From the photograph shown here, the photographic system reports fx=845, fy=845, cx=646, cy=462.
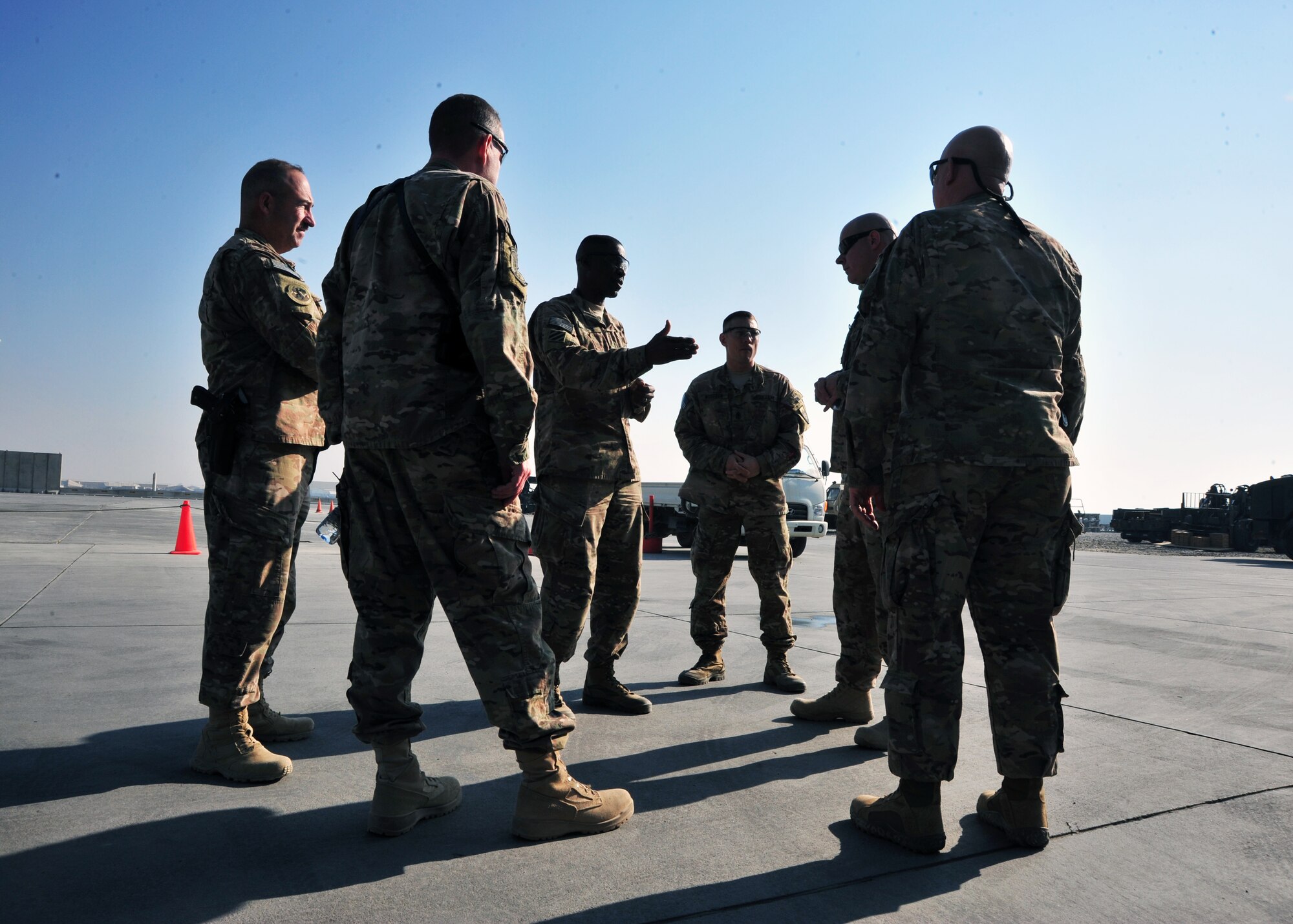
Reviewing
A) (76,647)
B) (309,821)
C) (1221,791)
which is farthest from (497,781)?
(76,647)

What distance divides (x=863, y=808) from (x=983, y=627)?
64 cm

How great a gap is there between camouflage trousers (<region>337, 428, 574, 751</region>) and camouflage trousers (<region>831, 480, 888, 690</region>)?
1835 mm

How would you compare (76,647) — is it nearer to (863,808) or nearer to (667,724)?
(667,724)

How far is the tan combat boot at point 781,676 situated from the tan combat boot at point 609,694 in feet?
2.54

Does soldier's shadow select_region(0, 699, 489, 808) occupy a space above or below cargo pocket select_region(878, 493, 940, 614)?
below

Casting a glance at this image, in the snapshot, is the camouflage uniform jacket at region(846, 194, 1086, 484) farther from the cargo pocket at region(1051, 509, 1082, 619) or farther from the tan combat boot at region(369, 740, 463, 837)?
the tan combat boot at region(369, 740, 463, 837)

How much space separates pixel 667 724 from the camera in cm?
370

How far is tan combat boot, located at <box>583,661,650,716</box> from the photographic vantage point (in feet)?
12.7

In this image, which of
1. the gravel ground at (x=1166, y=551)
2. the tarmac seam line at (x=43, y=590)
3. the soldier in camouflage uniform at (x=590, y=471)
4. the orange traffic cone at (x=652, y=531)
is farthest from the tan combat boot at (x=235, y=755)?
the gravel ground at (x=1166, y=551)

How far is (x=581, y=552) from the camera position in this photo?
368cm

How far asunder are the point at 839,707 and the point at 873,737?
449 mm

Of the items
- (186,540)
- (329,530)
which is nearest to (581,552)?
(186,540)

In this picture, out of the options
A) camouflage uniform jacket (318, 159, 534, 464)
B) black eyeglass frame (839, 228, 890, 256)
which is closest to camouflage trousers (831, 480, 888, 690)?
black eyeglass frame (839, 228, 890, 256)

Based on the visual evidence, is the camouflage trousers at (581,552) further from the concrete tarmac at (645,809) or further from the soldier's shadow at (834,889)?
the soldier's shadow at (834,889)
